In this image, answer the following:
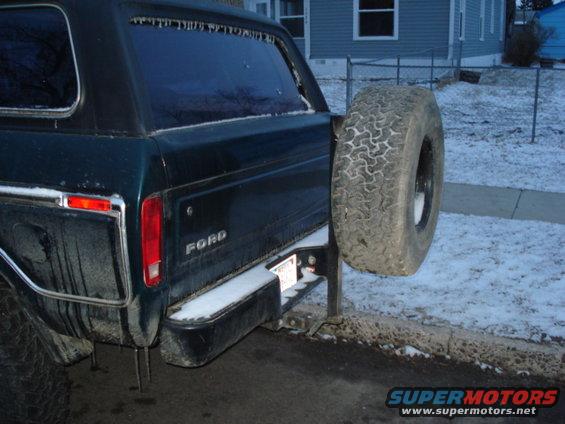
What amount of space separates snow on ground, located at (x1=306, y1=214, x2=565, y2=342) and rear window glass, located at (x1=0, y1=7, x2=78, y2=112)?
257cm

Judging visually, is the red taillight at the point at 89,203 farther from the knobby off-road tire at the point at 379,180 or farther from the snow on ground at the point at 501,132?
the snow on ground at the point at 501,132

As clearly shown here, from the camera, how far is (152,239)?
2.53 meters

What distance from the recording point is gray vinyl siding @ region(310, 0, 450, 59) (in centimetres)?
1953

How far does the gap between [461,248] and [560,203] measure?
213cm

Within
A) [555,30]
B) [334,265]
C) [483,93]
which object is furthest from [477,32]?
[334,265]

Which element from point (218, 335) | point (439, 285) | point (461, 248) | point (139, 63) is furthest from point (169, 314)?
point (461, 248)

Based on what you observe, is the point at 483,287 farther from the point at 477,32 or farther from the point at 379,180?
the point at 477,32

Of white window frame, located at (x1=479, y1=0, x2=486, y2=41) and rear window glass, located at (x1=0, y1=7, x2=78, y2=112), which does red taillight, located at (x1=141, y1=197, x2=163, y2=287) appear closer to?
rear window glass, located at (x1=0, y1=7, x2=78, y2=112)

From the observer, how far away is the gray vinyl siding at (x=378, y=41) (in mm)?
19531

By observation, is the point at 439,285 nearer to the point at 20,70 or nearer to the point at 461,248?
the point at 461,248

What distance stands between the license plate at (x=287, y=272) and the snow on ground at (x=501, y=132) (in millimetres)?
5379

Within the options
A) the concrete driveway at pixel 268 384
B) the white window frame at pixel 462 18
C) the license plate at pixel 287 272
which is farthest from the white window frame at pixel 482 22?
the license plate at pixel 287 272

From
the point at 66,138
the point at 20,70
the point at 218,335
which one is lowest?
the point at 218,335

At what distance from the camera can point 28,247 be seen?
2625 mm
